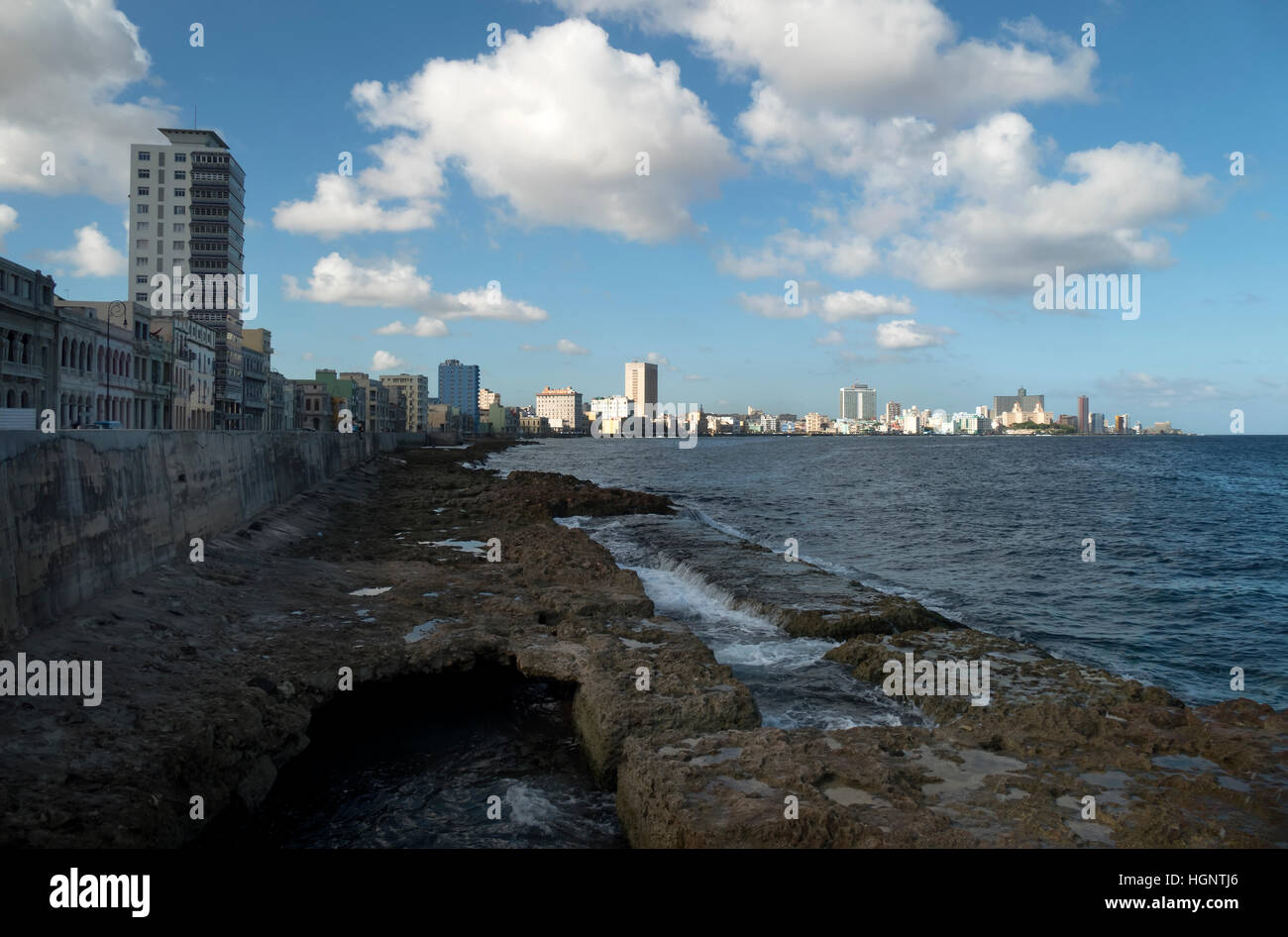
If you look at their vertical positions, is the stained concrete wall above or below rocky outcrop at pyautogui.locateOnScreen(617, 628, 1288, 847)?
above

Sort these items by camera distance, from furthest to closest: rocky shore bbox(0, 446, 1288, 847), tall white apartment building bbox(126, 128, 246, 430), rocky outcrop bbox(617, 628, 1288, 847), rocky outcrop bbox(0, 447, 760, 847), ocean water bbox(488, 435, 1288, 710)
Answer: tall white apartment building bbox(126, 128, 246, 430) < ocean water bbox(488, 435, 1288, 710) < rocky outcrop bbox(0, 447, 760, 847) < rocky shore bbox(0, 446, 1288, 847) < rocky outcrop bbox(617, 628, 1288, 847)

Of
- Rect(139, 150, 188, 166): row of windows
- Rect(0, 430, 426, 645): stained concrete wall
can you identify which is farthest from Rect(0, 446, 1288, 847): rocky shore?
Rect(139, 150, 188, 166): row of windows

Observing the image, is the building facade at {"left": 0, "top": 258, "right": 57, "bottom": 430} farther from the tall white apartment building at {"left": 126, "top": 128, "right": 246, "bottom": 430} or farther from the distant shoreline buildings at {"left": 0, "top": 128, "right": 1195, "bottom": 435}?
the tall white apartment building at {"left": 126, "top": 128, "right": 246, "bottom": 430}

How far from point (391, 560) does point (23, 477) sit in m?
10.6

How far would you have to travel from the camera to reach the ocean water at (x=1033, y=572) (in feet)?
46.9

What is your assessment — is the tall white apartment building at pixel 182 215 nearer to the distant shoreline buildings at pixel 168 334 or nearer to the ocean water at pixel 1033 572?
the distant shoreline buildings at pixel 168 334

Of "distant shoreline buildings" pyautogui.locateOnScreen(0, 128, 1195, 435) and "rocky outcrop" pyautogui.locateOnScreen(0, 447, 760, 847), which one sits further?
"distant shoreline buildings" pyautogui.locateOnScreen(0, 128, 1195, 435)

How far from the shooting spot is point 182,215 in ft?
360

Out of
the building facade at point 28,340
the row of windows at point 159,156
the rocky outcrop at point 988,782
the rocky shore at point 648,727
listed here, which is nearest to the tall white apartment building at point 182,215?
the row of windows at point 159,156

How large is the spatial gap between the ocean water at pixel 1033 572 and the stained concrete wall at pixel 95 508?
10.2m

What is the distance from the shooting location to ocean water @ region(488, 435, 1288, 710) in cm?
1429

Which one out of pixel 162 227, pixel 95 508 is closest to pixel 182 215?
pixel 162 227

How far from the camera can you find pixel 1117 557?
2817 cm

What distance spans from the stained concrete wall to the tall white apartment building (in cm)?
10163
